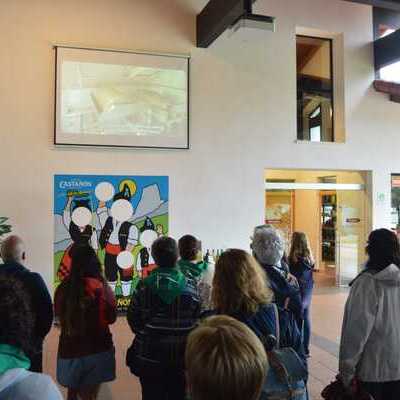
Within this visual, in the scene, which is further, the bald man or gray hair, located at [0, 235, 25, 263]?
gray hair, located at [0, 235, 25, 263]

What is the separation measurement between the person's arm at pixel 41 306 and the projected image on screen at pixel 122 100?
4.26 m

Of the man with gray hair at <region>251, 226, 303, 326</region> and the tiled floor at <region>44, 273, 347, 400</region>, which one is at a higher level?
the man with gray hair at <region>251, 226, 303, 326</region>

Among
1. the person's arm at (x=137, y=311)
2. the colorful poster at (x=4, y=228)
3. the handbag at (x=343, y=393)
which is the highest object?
the colorful poster at (x=4, y=228)

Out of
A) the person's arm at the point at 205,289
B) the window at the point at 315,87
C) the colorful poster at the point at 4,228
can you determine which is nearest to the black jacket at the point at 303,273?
the person's arm at the point at 205,289

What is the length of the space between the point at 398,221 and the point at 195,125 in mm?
4645

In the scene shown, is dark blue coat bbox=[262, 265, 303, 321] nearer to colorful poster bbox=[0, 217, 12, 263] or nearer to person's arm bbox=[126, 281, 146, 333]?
person's arm bbox=[126, 281, 146, 333]

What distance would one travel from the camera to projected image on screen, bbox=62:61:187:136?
22.7 feet

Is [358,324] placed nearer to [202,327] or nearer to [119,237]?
[202,327]

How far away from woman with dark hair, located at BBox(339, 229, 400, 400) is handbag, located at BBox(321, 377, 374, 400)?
0.04 m

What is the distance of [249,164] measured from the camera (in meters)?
7.83

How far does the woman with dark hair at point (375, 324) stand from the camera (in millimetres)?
2395

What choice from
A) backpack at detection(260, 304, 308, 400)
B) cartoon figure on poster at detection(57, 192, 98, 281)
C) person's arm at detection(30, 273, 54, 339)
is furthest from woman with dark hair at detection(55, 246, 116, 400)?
cartoon figure on poster at detection(57, 192, 98, 281)

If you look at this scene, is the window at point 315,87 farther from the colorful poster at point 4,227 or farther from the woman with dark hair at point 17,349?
the woman with dark hair at point 17,349

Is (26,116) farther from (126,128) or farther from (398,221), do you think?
(398,221)
